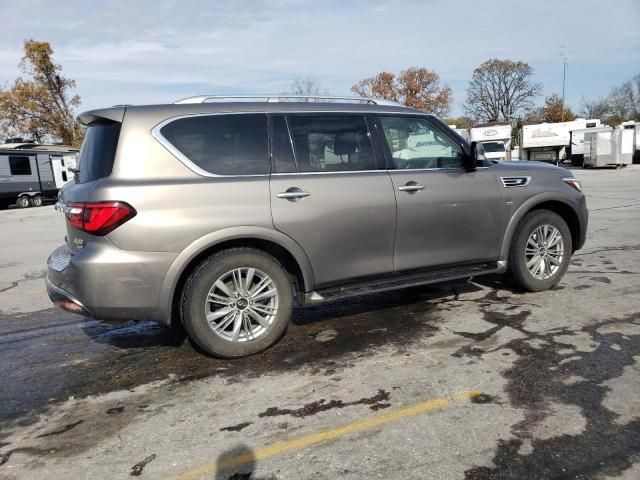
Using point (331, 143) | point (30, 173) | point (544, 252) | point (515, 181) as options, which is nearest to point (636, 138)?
point (544, 252)

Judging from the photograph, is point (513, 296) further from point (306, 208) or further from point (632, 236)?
point (632, 236)

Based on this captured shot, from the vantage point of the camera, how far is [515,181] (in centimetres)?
503

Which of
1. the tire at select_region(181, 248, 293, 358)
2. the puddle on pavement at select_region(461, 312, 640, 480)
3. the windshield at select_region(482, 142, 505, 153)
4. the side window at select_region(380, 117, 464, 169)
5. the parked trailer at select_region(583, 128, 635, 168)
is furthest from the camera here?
the windshield at select_region(482, 142, 505, 153)

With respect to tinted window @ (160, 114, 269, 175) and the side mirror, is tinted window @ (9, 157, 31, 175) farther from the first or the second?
the side mirror

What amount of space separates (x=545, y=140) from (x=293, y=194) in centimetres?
3596

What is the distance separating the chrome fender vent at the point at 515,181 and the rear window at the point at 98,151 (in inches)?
136

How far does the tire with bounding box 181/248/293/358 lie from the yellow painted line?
1271 millimetres

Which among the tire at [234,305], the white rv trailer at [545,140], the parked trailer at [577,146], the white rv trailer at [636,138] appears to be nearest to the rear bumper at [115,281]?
the tire at [234,305]

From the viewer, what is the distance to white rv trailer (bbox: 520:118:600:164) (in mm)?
35688

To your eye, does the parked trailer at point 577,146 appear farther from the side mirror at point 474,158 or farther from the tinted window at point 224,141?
the tinted window at point 224,141

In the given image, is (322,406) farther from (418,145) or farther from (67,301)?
(418,145)

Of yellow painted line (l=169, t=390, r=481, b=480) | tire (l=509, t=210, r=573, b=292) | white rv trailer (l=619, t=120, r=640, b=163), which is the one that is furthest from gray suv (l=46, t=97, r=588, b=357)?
white rv trailer (l=619, t=120, r=640, b=163)

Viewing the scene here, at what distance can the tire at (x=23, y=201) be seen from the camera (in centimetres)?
2640

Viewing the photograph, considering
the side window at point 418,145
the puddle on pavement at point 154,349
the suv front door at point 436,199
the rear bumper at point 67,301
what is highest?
the side window at point 418,145
